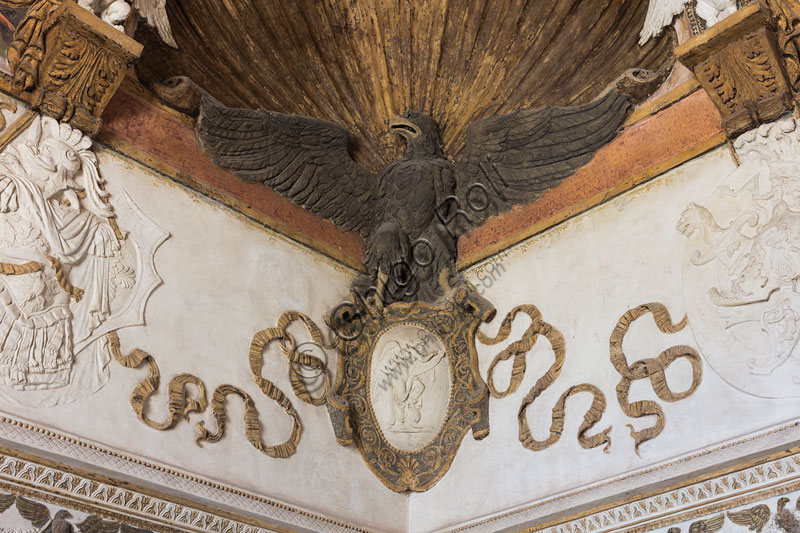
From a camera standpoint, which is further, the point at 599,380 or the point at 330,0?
the point at 330,0

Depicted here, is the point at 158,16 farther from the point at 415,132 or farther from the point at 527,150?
the point at 527,150

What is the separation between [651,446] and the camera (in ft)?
14.7

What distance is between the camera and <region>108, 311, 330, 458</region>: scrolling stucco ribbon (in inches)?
178

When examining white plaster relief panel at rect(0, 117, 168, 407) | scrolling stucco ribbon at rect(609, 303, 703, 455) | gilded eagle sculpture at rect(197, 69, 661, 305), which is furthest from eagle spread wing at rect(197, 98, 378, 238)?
scrolling stucco ribbon at rect(609, 303, 703, 455)

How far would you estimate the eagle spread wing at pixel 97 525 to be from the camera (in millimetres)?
4008

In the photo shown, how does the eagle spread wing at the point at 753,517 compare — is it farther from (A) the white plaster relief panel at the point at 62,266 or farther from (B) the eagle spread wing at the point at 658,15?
(A) the white plaster relief panel at the point at 62,266

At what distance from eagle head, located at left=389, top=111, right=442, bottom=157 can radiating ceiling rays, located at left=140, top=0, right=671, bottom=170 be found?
258 mm

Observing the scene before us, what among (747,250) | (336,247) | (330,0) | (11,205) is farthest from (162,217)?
(747,250)

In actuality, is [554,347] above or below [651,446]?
above

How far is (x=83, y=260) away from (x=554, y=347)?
111 inches

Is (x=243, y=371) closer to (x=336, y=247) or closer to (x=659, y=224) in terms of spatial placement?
(x=336, y=247)

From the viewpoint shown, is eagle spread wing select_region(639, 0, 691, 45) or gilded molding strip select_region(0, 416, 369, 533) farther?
eagle spread wing select_region(639, 0, 691, 45)

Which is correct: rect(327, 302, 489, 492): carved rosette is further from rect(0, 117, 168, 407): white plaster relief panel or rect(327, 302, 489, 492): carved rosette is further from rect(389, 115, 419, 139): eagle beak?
rect(0, 117, 168, 407): white plaster relief panel

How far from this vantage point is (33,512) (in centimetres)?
387
